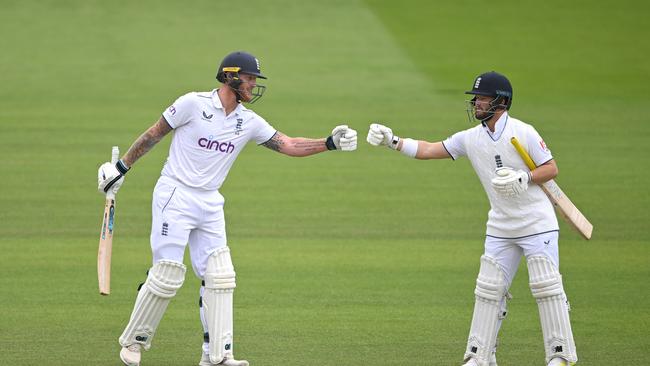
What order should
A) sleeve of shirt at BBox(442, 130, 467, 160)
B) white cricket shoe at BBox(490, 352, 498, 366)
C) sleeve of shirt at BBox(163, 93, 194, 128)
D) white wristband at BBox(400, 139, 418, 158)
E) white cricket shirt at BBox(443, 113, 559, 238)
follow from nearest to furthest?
white cricket shirt at BBox(443, 113, 559, 238) → sleeve of shirt at BBox(163, 93, 194, 128) → white cricket shoe at BBox(490, 352, 498, 366) → sleeve of shirt at BBox(442, 130, 467, 160) → white wristband at BBox(400, 139, 418, 158)

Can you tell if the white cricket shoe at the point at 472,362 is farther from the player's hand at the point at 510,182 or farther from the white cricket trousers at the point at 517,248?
the player's hand at the point at 510,182

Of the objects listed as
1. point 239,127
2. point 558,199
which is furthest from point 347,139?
point 558,199

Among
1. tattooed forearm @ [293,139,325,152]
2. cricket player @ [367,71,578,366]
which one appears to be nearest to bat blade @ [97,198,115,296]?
tattooed forearm @ [293,139,325,152]

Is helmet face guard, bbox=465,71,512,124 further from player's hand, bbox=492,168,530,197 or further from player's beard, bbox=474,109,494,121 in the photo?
player's hand, bbox=492,168,530,197

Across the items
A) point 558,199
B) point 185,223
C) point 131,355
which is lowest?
point 131,355

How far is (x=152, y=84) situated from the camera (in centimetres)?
2009

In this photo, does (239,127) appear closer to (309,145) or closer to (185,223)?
(309,145)

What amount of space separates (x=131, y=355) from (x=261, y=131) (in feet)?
6.30

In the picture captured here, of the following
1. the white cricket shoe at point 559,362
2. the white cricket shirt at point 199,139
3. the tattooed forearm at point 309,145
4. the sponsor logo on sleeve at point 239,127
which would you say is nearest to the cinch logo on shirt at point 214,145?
the white cricket shirt at point 199,139

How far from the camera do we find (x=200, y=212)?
8.38 metres

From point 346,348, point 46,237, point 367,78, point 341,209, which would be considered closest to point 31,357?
point 346,348

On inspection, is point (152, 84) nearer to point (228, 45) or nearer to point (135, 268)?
point (228, 45)

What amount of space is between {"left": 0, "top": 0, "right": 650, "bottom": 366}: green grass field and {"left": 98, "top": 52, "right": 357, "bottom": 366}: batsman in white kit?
50 centimetres

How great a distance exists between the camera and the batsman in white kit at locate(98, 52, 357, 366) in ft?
27.2
